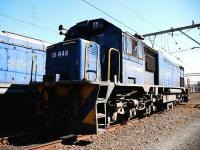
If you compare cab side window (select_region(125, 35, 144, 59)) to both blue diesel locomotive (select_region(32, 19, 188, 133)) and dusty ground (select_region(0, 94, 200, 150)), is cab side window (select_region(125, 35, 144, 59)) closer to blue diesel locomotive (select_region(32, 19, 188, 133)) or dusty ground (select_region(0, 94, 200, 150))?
blue diesel locomotive (select_region(32, 19, 188, 133))

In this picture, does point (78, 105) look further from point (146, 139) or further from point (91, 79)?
point (146, 139)

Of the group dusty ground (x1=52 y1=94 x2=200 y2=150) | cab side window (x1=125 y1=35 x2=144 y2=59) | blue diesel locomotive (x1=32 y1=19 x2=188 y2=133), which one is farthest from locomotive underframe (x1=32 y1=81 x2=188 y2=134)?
cab side window (x1=125 y1=35 x2=144 y2=59)

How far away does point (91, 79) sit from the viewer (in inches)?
261

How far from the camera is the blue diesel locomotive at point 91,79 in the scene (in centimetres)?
593

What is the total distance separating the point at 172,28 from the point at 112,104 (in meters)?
12.6

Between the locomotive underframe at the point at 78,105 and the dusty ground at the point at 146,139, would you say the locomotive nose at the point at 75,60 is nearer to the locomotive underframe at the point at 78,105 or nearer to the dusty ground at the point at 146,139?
the locomotive underframe at the point at 78,105

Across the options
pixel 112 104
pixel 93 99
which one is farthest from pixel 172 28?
pixel 93 99

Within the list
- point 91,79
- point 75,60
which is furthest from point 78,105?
point 75,60

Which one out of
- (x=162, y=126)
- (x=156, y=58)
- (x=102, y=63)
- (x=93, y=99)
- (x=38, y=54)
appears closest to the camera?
(x=93, y=99)

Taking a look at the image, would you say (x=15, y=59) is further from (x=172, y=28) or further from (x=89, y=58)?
(x=172, y=28)

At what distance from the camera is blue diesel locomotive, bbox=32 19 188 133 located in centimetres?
593

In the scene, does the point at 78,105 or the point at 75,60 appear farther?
the point at 75,60

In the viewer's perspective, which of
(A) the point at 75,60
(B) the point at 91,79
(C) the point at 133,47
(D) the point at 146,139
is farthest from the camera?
(C) the point at 133,47

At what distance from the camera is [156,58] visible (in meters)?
11.4
